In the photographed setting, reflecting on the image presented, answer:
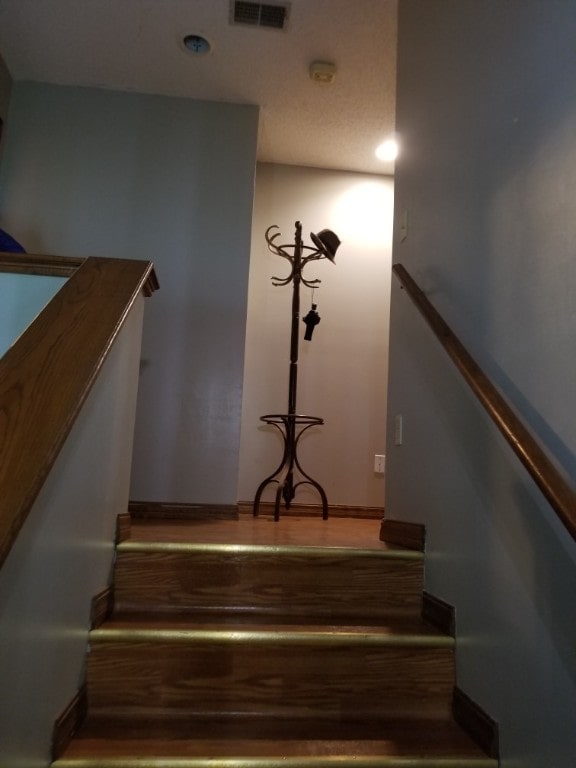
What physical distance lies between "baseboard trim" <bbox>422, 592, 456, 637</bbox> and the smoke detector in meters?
2.50

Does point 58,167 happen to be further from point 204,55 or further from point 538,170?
point 538,170

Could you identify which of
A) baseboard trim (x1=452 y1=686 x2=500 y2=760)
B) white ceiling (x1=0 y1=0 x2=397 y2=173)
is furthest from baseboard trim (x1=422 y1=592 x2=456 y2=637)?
white ceiling (x1=0 y1=0 x2=397 y2=173)

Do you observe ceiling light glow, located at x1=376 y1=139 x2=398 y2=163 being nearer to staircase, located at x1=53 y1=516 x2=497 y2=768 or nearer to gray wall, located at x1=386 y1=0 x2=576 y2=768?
gray wall, located at x1=386 y1=0 x2=576 y2=768

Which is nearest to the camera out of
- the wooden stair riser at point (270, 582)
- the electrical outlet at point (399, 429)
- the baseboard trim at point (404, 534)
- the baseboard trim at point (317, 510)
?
the wooden stair riser at point (270, 582)

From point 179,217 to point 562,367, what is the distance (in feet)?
7.91

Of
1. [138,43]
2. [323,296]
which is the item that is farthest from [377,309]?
[138,43]

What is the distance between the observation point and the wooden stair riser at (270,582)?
1.69m

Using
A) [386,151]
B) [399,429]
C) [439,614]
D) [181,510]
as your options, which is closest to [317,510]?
[181,510]

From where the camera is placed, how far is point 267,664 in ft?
4.84

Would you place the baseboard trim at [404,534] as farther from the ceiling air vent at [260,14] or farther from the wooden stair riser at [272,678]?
the ceiling air vent at [260,14]

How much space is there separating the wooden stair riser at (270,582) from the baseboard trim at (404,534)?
62mm

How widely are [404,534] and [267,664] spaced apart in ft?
2.21

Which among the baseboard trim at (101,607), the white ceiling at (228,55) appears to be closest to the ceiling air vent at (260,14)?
the white ceiling at (228,55)

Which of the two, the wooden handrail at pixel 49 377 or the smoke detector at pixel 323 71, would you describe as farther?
the smoke detector at pixel 323 71
